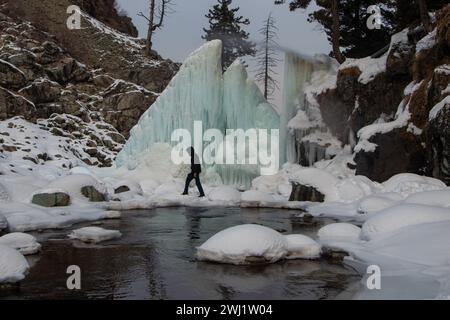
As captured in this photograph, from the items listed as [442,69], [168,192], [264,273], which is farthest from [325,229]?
[168,192]

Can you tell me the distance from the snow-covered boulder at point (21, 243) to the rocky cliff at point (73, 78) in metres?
18.5

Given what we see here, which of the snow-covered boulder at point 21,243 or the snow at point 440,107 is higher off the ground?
the snow at point 440,107

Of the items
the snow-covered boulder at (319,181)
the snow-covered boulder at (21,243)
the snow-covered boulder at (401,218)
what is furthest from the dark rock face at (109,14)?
the snow-covered boulder at (401,218)

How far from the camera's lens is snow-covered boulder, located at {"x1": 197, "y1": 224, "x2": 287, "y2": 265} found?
6203mm

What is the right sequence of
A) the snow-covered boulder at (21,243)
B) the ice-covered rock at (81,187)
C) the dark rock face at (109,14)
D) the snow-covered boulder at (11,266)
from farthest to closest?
the dark rock face at (109,14) → the ice-covered rock at (81,187) → the snow-covered boulder at (21,243) → the snow-covered boulder at (11,266)

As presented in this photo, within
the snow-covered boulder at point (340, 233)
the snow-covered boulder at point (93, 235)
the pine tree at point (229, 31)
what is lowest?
the snow-covered boulder at point (93, 235)

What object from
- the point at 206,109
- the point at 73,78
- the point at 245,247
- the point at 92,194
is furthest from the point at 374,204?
the point at 73,78

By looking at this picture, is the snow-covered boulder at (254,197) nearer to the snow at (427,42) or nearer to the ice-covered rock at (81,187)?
the ice-covered rock at (81,187)

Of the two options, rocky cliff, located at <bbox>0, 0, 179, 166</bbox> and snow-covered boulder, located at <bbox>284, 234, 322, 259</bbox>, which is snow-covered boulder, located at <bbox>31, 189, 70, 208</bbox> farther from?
rocky cliff, located at <bbox>0, 0, 179, 166</bbox>

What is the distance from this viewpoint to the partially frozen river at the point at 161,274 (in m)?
4.78

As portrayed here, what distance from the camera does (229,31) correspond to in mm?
41406

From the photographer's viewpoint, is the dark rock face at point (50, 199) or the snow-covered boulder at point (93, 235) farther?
the dark rock face at point (50, 199)

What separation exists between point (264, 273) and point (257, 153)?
713 inches

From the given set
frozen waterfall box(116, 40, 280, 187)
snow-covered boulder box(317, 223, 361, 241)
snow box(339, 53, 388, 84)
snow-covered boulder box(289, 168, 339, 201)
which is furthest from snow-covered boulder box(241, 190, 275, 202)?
snow box(339, 53, 388, 84)
